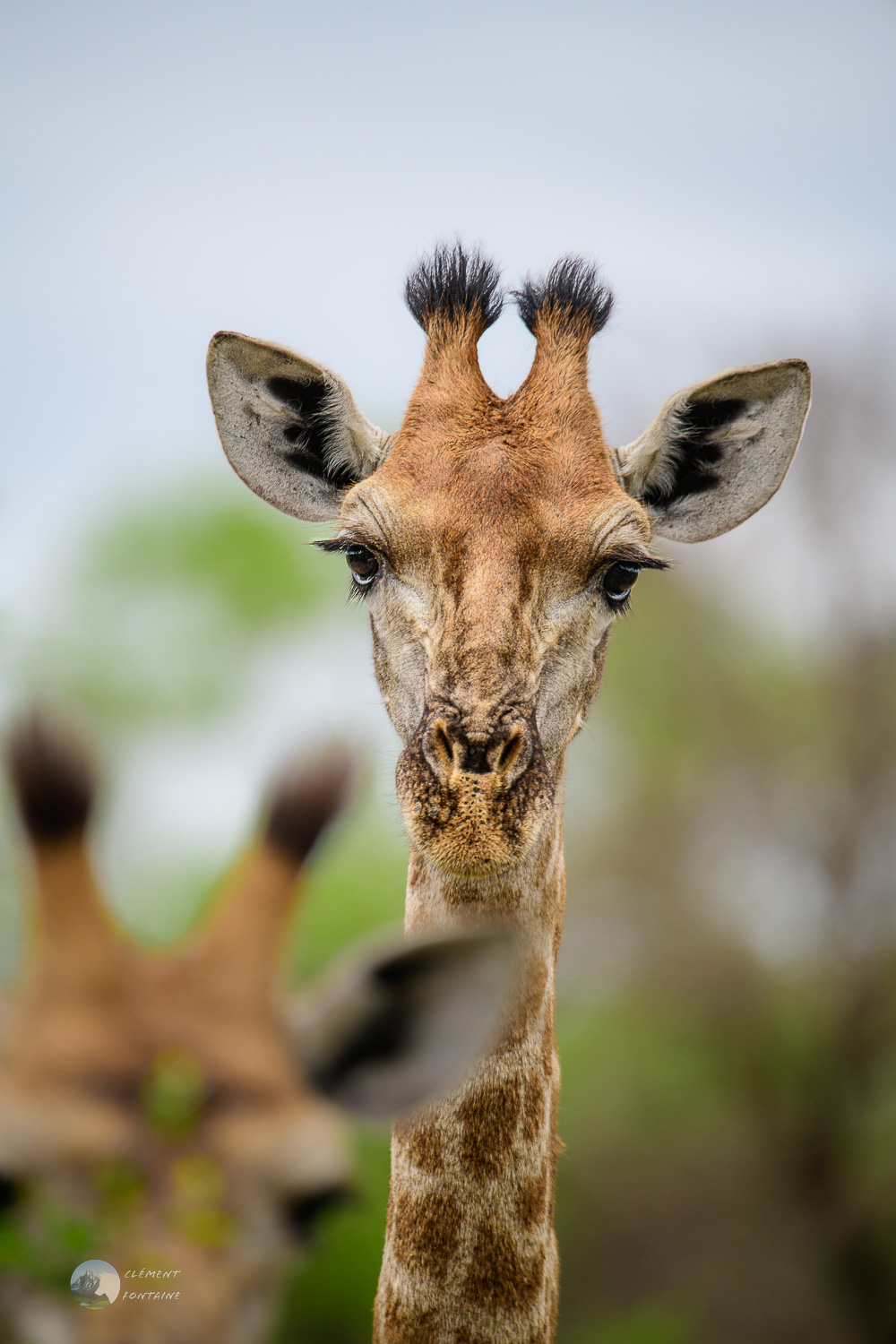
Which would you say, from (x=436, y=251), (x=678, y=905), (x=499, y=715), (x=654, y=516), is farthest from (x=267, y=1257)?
(x=678, y=905)

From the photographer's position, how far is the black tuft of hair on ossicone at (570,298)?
12.9 ft

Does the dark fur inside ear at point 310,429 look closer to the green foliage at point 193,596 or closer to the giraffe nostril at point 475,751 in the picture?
the giraffe nostril at point 475,751

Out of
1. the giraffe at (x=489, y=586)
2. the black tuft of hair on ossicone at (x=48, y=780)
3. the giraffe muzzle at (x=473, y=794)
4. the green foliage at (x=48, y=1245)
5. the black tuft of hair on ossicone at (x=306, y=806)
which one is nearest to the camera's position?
the green foliage at (x=48, y=1245)

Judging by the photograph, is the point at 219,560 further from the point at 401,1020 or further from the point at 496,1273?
the point at 401,1020

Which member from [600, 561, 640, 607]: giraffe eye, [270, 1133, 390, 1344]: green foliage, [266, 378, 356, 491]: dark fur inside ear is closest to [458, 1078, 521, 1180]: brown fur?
[600, 561, 640, 607]: giraffe eye

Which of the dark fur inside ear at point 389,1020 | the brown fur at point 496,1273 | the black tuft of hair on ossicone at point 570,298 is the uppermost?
the black tuft of hair on ossicone at point 570,298

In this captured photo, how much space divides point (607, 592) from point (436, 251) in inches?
59.9

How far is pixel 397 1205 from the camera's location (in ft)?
10.9

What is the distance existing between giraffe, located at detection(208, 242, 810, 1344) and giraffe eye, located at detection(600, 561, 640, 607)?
10 mm

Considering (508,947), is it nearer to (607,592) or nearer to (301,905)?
(301,905)

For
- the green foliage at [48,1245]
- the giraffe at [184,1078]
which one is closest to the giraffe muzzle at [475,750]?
the giraffe at [184,1078]

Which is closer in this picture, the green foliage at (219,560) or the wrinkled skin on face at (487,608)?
the wrinkled skin on face at (487,608)

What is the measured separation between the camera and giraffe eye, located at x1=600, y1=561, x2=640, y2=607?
349cm

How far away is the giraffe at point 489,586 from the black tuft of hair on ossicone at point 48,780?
44.3 inches
